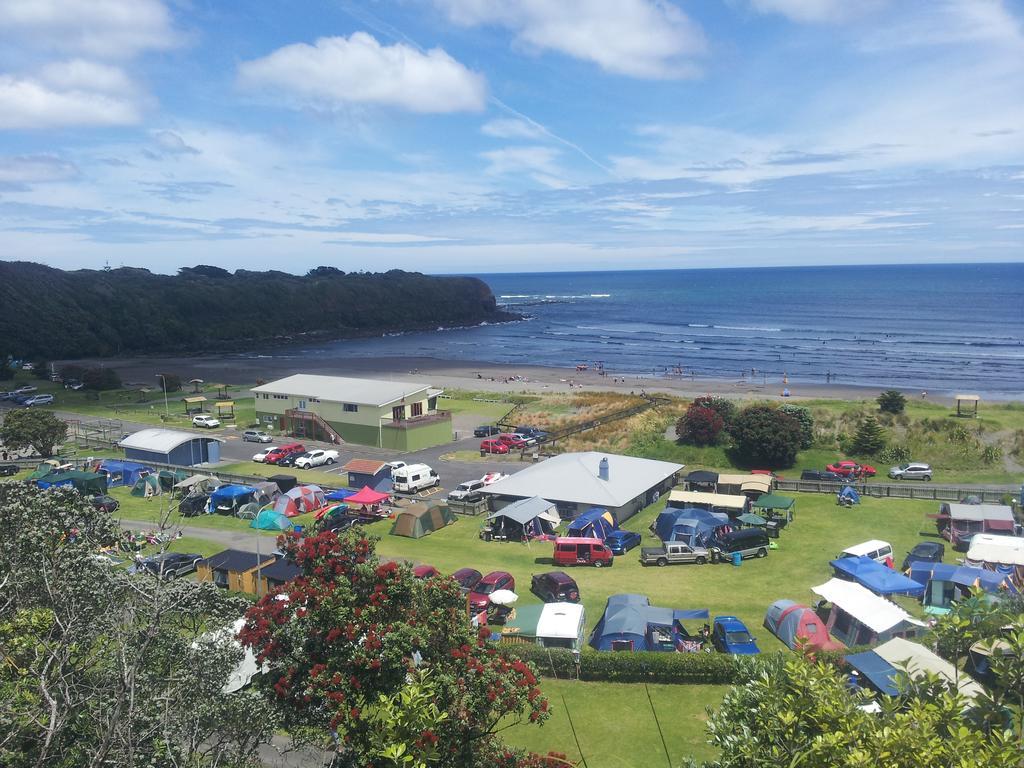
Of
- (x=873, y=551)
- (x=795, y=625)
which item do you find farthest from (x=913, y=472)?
(x=795, y=625)

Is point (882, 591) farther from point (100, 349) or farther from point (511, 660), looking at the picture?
point (100, 349)

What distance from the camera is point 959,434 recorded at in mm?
44031

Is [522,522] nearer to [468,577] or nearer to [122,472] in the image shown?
[468,577]

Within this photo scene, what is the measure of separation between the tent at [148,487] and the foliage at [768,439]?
2918 centimetres

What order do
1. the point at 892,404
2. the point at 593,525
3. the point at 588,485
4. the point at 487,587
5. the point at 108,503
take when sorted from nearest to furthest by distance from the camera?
the point at 487,587 < the point at 593,525 < the point at 588,485 < the point at 108,503 < the point at 892,404

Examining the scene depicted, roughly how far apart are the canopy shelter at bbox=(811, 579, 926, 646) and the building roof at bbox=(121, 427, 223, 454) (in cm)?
3311

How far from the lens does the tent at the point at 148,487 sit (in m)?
35.9

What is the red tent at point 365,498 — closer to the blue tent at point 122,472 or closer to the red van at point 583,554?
the red van at point 583,554

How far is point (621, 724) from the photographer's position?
16.4m

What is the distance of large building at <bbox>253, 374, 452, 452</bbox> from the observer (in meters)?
46.3

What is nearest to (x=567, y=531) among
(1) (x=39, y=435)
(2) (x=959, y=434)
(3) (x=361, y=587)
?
(3) (x=361, y=587)

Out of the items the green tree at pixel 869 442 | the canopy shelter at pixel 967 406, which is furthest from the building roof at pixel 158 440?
the canopy shelter at pixel 967 406

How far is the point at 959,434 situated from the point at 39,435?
51.7m

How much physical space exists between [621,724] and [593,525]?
41.4 feet
